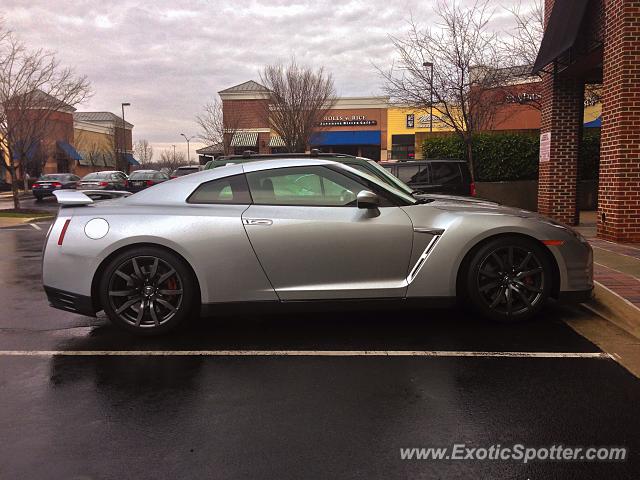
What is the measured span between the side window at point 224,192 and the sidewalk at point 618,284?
3496 mm

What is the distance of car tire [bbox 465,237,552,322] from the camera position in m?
4.76

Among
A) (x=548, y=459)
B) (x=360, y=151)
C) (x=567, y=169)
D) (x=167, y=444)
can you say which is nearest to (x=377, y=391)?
(x=548, y=459)

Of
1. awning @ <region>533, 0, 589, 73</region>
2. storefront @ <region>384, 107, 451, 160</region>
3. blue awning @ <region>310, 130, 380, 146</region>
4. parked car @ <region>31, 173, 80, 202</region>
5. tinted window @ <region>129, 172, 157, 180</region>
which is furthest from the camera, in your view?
storefront @ <region>384, 107, 451, 160</region>

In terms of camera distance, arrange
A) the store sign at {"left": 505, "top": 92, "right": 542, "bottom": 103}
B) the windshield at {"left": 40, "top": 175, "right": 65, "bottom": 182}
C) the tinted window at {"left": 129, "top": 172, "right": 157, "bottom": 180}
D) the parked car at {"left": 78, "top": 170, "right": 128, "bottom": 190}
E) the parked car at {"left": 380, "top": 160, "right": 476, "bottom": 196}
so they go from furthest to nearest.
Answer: the windshield at {"left": 40, "top": 175, "right": 65, "bottom": 182}
the tinted window at {"left": 129, "top": 172, "right": 157, "bottom": 180}
the parked car at {"left": 78, "top": 170, "right": 128, "bottom": 190}
the store sign at {"left": 505, "top": 92, "right": 542, "bottom": 103}
the parked car at {"left": 380, "top": 160, "right": 476, "bottom": 196}

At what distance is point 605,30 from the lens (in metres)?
9.06

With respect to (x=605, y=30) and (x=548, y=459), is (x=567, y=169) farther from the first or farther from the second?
(x=548, y=459)

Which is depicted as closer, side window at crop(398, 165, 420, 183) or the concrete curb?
the concrete curb

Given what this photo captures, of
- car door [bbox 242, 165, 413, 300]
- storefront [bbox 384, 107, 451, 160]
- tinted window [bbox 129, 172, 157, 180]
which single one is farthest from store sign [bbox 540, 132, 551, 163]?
storefront [bbox 384, 107, 451, 160]

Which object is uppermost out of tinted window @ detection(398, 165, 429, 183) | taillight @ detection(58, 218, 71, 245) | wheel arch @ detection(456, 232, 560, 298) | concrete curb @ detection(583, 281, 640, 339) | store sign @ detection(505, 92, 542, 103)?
store sign @ detection(505, 92, 542, 103)

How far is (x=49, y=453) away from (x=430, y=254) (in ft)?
10.3

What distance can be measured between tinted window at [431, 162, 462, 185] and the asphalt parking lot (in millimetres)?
6884

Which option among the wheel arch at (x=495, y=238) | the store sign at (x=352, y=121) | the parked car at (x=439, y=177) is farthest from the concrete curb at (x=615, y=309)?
the store sign at (x=352, y=121)

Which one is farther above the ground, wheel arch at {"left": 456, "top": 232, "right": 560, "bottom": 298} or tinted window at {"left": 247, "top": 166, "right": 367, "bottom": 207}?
tinted window at {"left": 247, "top": 166, "right": 367, "bottom": 207}

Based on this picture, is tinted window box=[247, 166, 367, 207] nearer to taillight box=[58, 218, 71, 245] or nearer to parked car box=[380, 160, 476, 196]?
taillight box=[58, 218, 71, 245]
